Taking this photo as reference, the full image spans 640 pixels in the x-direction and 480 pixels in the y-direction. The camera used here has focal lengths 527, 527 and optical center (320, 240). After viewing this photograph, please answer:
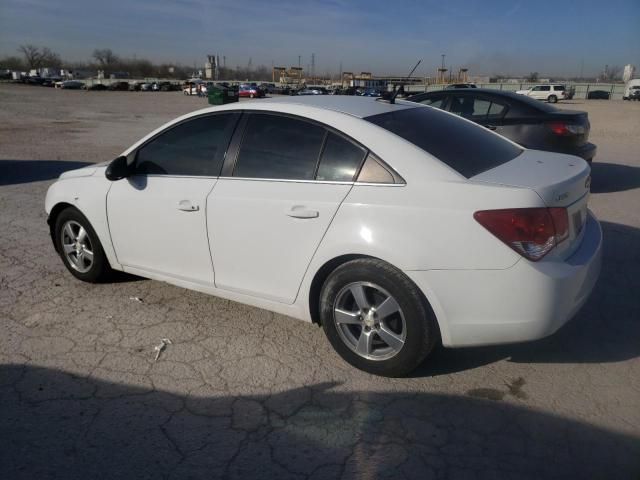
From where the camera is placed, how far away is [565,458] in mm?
2439

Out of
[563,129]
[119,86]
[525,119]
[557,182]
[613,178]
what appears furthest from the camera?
[119,86]

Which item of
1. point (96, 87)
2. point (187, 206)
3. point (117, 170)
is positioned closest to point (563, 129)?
point (187, 206)

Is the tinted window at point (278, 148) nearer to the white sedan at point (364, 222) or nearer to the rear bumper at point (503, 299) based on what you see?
the white sedan at point (364, 222)

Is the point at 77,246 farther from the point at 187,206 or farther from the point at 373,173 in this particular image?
the point at 373,173

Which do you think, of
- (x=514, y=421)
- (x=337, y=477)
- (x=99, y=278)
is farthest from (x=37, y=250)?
(x=514, y=421)

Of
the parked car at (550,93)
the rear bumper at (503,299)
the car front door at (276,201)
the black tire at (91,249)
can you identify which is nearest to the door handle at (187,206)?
the car front door at (276,201)

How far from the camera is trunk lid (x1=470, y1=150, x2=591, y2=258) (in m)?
2.81

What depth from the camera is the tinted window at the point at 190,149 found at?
12.1ft

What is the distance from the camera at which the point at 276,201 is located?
3270mm

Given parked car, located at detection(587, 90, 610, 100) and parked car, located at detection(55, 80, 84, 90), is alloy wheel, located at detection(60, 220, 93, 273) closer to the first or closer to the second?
parked car, located at detection(587, 90, 610, 100)

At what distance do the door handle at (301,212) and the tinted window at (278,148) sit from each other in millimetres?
210

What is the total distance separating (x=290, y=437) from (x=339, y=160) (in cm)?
159

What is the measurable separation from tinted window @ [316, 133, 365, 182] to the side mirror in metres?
1.65

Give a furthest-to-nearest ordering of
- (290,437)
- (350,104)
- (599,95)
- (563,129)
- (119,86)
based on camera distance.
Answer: (119,86) → (599,95) → (563,129) → (350,104) → (290,437)
